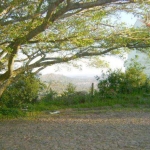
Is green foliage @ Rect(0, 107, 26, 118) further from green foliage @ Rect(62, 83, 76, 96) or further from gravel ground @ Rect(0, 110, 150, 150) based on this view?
green foliage @ Rect(62, 83, 76, 96)

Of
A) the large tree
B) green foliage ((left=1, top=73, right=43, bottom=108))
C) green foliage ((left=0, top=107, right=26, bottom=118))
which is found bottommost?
green foliage ((left=0, top=107, right=26, bottom=118))

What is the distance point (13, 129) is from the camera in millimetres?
10281

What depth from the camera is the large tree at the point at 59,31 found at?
26.6 ft

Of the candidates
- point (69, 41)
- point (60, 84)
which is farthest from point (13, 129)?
point (60, 84)

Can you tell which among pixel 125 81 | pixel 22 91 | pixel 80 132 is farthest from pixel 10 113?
pixel 125 81

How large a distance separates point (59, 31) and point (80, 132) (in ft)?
10.1

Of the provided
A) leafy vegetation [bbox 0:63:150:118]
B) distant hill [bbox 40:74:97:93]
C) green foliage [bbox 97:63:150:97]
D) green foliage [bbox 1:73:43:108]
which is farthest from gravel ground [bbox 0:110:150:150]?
green foliage [bbox 97:63:150:97]

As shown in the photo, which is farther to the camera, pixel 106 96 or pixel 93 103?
pixel 106 96

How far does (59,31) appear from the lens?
10.3 metres

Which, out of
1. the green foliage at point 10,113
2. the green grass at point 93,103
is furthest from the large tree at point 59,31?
the green grass at point 93,103

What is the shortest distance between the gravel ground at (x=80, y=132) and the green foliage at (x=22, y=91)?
6.26 feet

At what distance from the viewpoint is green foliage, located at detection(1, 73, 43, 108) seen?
13664mm

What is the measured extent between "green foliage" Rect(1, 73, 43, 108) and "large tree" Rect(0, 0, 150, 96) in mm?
1326

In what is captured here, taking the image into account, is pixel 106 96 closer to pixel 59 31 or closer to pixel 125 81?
pixel 125 81
